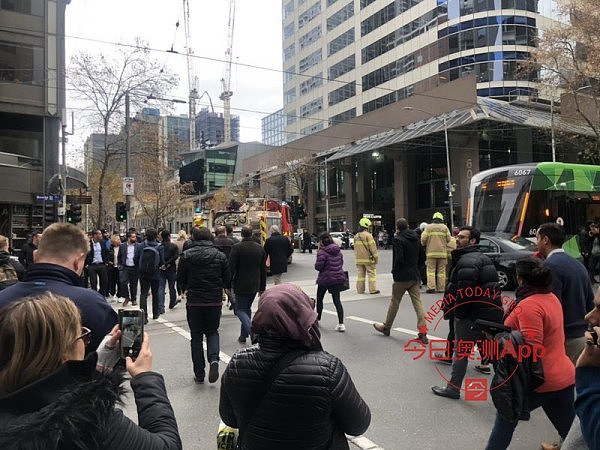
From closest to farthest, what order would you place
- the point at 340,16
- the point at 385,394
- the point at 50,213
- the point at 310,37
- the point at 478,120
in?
the point at 385,394 → the point at 50,213 → the point at 478,120 → the point at 340,16 → the point at 310,37

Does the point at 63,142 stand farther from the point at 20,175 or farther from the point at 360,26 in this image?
the point at 360,26

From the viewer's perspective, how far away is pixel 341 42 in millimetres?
63219

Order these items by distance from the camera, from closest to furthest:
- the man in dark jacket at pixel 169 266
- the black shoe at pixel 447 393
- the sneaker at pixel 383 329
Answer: the black shoe at pixel 447 393 < the sneaker at pixel 383 329 < the man in dark jacket at pixel 169 266

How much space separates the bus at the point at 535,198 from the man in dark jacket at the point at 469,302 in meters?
10.2

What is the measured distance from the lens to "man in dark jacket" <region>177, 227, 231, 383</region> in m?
5.81

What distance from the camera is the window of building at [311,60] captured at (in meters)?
68.2

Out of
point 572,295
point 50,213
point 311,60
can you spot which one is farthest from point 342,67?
point 572,295

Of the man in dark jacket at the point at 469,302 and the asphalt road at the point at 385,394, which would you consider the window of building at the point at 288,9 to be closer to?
the asphalt road at the point at 385,394

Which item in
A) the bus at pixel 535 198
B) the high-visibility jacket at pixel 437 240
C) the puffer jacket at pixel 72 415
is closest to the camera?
the puffer jacket at pixel 72 415

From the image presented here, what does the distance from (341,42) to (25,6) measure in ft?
147

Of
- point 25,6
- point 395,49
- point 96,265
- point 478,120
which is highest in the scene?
point 395,49

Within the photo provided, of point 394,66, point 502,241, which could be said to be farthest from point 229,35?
point 502,241

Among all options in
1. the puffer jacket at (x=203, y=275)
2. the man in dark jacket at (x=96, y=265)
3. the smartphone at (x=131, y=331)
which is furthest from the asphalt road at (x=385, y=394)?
the man in dark jacket at (x=96, y=265)

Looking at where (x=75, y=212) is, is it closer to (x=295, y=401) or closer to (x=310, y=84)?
(x=295, y=401)
